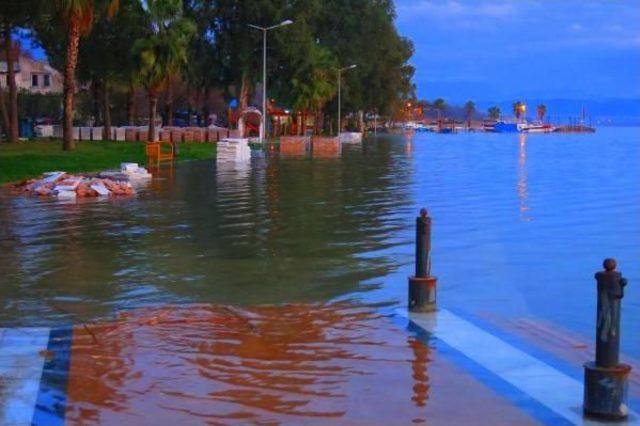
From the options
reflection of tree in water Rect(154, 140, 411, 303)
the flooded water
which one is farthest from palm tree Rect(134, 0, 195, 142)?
the flooded water

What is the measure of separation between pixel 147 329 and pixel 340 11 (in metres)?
65.0

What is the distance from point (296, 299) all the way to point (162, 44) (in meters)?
38.5

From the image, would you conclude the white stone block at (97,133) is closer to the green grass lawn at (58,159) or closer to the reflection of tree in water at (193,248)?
the green grass lawn at (58,159)

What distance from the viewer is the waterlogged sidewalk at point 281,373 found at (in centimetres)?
540

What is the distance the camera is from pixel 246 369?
21.0 ft

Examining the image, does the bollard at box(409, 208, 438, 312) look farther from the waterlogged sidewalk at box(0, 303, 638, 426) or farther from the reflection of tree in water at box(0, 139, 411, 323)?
the reflection of tree in water at box(0, 139, 411, 323)

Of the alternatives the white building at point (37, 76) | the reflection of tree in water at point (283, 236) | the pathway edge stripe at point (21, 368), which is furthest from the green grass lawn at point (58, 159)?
the white building at point (37, 76)

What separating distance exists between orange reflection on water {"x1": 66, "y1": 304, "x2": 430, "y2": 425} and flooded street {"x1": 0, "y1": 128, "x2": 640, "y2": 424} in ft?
0.07

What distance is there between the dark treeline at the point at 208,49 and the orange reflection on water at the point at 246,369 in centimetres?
2803

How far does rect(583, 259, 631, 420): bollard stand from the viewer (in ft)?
17.1

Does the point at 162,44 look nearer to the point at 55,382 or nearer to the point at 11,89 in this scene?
the point at 11,89

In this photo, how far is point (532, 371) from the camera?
6.31 meters

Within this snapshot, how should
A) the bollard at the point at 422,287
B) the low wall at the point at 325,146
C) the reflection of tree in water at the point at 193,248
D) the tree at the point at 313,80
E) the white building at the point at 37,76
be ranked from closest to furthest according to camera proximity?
the bollard at the point at 422,287
the reflection of tree in water at the point at 193,248
the low wall at the point at 325,146
the tree at the point at 313,80
the white building at the point at 37,76

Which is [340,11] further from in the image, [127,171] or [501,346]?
[501,346]
